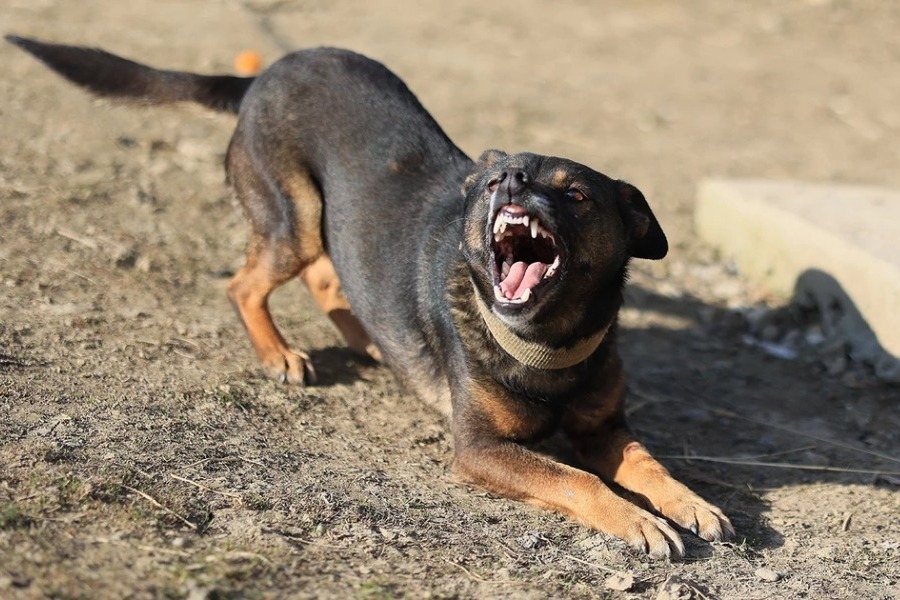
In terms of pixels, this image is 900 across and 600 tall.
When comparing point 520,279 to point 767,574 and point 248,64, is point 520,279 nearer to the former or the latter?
point 767,574

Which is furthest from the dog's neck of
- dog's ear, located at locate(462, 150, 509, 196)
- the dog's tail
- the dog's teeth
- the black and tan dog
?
the dog's tail

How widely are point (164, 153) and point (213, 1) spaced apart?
13.4 feet

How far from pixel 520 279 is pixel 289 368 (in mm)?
1480

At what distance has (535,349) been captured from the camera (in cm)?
457

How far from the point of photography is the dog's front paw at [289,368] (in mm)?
5383

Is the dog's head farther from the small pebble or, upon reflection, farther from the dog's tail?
the dog's tail

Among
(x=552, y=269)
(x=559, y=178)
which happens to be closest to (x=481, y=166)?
(x=559, y=178)

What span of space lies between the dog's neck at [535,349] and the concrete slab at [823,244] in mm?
2362

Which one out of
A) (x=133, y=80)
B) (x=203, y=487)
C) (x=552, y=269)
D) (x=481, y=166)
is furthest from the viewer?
(x=133, y=80)

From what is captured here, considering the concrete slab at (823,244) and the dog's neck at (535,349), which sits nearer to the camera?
the dog's neck at (535,349)

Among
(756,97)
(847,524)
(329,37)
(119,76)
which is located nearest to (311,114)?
(119,76)

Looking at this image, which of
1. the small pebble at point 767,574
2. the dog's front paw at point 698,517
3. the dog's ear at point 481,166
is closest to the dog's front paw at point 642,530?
the dog's front paw at point 698,517

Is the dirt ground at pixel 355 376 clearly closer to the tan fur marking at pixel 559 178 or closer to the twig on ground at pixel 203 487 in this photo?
the twig on ground at pixel 203 487

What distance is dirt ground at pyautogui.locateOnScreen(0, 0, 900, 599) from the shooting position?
3848 mm
